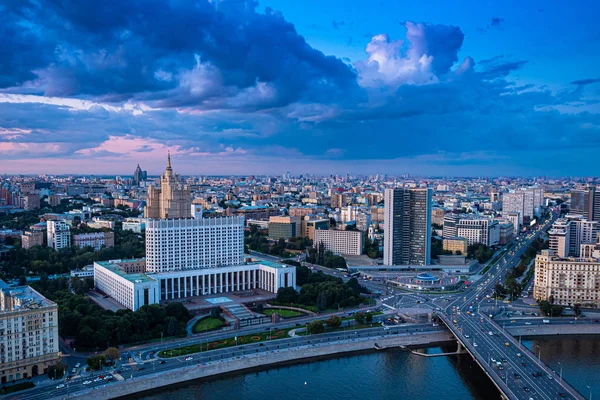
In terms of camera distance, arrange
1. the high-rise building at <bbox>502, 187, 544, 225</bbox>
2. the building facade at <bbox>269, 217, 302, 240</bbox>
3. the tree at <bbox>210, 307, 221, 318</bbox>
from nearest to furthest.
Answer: the tree at <bbox>210, 307, 221, 318</bbox>
the building facade at <bbox>269, 217, 302, 240</bbox>
the high-rise building at <bbox>502, 187, 544, 225</bbox>

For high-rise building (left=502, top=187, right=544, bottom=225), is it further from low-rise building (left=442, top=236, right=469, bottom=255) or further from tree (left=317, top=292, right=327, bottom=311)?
tree (left=317, top=292, right=327, bottom=311)

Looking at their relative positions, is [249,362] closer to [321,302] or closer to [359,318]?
[359,318]

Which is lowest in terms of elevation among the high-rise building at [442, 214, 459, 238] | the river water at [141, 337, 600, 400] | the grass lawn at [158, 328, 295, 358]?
the river water at [141, 337, 600, 400]

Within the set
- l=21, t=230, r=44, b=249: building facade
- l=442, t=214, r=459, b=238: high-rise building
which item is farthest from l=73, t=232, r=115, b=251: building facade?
l=442, t=214, r=459, b=238: high-rise building

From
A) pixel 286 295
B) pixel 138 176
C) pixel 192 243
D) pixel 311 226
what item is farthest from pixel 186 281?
pixel 138 176

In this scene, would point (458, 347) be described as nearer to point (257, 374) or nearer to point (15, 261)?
point (257, 374)

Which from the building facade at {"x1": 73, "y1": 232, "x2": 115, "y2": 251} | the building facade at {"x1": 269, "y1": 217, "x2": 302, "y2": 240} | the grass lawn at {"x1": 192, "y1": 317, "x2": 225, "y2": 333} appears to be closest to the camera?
the grass lawn at {"x1": 192, "y1": 317, "x2": 225, "y2": 333}

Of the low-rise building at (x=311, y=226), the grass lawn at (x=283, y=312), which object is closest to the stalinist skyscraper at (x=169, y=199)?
the grass lawn at (x=283, y=312)
